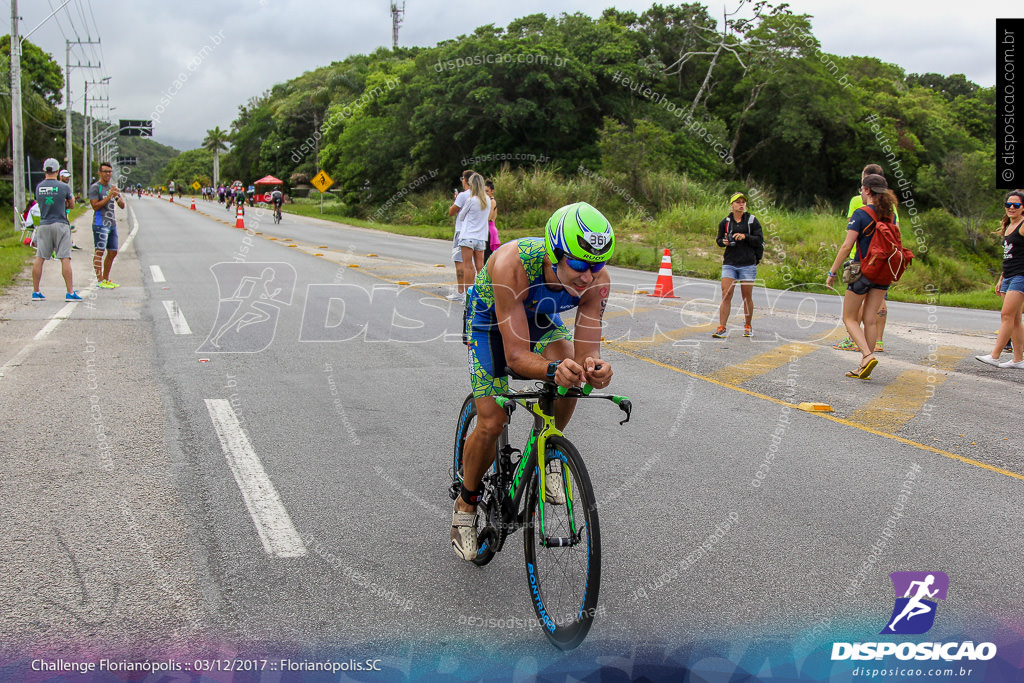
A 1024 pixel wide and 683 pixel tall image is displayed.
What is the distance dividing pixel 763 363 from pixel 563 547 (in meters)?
6.65

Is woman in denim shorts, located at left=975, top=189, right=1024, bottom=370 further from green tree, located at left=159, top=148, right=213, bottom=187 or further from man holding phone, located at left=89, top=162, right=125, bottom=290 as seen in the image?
green tree, located at left=159, top=148, right=213, bottom=187

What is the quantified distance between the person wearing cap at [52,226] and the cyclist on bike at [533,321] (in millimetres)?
10615

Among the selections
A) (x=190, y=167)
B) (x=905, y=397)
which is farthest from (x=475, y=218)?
(x=190, y=167)

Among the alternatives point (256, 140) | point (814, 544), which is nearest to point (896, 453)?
point (814, 544)

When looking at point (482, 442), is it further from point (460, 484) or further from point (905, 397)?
point (905, 397)

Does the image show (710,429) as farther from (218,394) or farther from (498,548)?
(218,394)

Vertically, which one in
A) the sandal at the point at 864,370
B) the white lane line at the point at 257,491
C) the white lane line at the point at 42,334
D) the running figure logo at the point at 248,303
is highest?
the sandal at the point at 864,370

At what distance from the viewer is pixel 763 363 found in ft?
30.8

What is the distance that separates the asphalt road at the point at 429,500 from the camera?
3.41 meters

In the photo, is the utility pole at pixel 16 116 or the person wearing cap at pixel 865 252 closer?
the person wearing cap at pixel 865 252

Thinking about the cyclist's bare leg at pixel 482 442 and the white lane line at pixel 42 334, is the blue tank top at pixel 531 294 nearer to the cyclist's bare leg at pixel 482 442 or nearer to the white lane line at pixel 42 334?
the cyclist's bare leg at pixel 482 442

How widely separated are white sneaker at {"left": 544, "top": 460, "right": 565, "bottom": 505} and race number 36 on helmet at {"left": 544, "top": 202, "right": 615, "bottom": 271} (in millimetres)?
836

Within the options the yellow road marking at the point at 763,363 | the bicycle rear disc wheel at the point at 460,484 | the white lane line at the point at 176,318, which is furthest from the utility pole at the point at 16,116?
the bicycle rear disc wheel at the point at 460,484

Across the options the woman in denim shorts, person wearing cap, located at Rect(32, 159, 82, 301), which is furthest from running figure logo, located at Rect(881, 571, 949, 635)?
person wearing cap, located at Rect(32, 159, 82, 301)
